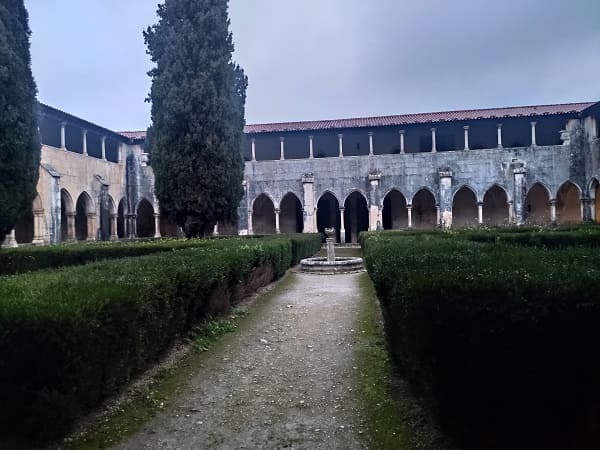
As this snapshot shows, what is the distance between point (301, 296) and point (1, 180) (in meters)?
6.76

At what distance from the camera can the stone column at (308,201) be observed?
26578mm

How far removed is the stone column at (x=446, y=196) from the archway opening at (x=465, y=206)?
2994 millimetres

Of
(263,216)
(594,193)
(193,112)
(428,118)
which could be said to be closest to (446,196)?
(428,118)

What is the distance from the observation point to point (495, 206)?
91.6ft

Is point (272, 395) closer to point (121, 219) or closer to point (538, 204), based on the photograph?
point (121, 219)

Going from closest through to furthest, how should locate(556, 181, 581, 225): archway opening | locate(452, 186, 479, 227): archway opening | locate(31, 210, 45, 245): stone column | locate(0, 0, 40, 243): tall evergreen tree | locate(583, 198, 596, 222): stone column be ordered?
1. locate(0, 0, 40, 243): tall evergreen tree
2. locate(31, 210, 45, 245): stone column
3. locate(583, 198, 596, 222): stone column
4. locate(556, 181, 581, 225): archway opening
5. locate(452, 186, 479, 227): archway opening

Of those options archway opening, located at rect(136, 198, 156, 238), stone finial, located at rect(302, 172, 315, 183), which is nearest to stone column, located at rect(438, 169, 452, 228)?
stone finial, located at rect(302, 172, 315, 183)

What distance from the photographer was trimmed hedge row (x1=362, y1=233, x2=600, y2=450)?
255 centimetres

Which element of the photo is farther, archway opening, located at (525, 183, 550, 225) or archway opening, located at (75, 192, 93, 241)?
archway opening, located at (525, 183, 550, 225)

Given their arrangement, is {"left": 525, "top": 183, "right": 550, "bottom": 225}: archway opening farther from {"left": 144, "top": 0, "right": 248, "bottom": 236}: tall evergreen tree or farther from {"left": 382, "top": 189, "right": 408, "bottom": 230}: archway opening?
{"left": 144, "top": 0, "right": 248, "bottom": 236}: tall evergreen tree

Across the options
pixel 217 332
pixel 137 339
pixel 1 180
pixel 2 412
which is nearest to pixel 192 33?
pixel 1 180

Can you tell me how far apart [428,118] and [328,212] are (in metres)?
8.42

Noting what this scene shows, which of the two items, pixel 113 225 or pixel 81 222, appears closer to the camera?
pixel 113 225

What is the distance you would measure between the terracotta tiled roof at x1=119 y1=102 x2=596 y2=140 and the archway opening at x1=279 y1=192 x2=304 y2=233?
4769 millimetres
